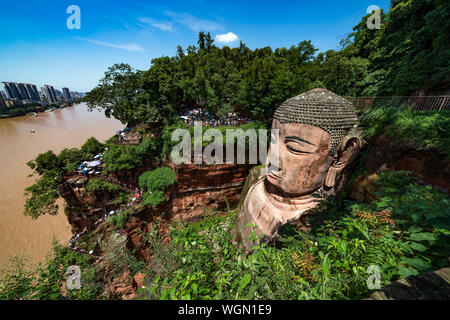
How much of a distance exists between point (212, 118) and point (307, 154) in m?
11.1

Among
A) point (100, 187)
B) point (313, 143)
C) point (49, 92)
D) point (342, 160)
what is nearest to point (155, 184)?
point (100, 187)

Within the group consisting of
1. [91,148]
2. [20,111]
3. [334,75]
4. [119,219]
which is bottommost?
[119,219]

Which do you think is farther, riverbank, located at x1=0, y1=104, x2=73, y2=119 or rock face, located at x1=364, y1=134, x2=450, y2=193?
riverbank, located at x1=0, y1=104, x2=73, y2=119

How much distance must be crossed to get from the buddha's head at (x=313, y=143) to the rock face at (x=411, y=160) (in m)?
0.59

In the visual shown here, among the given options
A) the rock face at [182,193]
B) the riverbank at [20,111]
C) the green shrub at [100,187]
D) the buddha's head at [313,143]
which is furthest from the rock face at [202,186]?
the riverbank at [20,111]

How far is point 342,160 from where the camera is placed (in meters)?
4.50

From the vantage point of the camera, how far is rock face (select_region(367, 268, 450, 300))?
1095 mm

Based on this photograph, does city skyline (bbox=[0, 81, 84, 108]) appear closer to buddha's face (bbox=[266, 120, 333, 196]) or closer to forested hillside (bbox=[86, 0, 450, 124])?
forested hillside (bbox=[86, 0, 450, 124])

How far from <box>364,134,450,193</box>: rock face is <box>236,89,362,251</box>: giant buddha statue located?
22.9 inches

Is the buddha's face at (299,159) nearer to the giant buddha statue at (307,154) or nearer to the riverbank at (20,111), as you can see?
the giant buddha statue at (307,154)

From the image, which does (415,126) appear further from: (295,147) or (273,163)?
(273,163)

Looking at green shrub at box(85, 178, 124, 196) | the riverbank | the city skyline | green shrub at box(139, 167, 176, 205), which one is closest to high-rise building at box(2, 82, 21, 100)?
the city skyline

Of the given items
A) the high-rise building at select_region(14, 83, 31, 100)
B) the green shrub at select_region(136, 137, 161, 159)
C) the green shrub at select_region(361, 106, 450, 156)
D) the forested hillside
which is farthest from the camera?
the high-rise building at select_region(14, 83, 31, 100)
